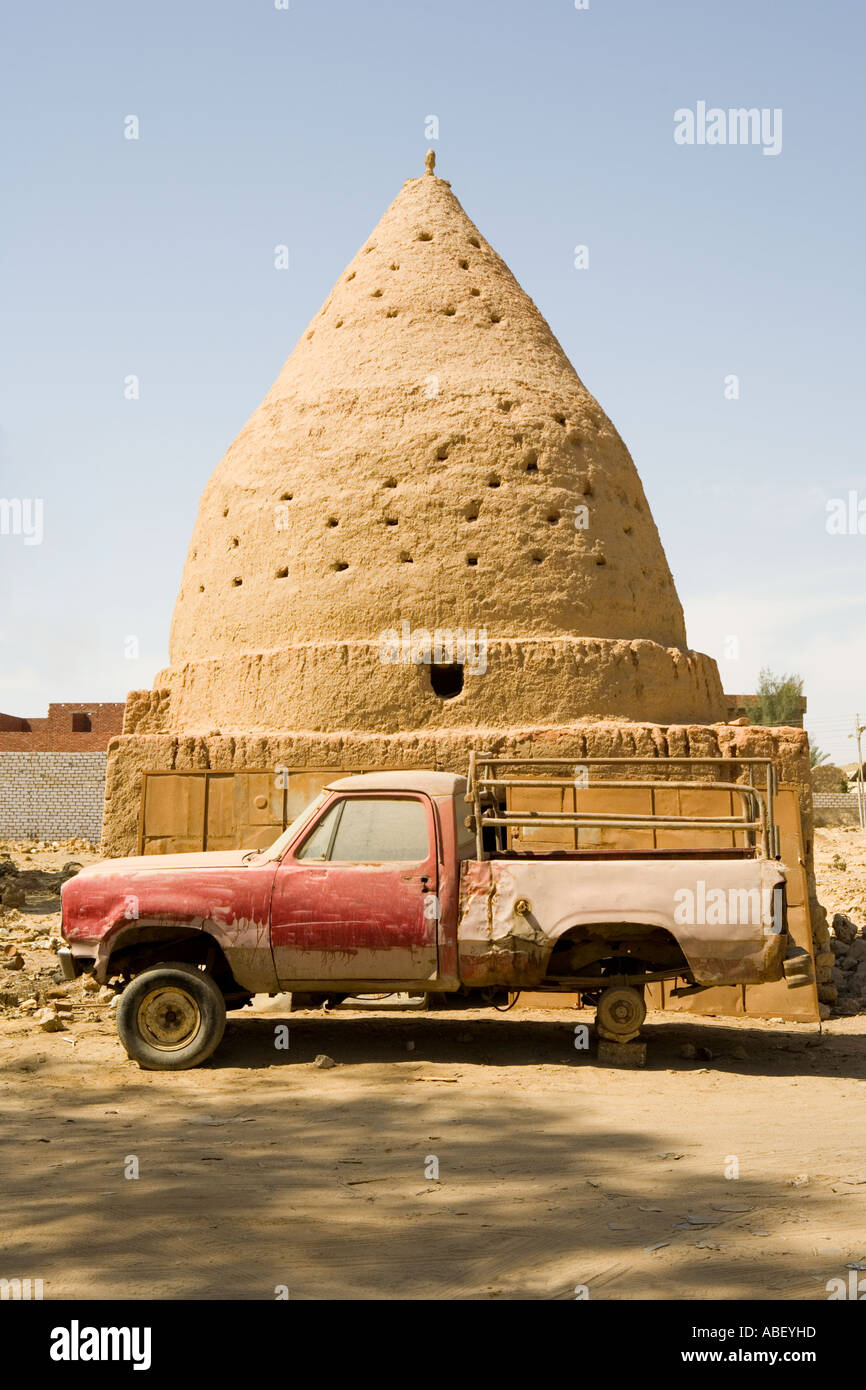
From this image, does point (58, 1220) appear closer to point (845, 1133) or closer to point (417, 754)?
point (845, 1133)

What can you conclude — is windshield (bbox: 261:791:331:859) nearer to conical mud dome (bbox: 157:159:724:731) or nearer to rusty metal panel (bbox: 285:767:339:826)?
rusty metal panel (bbox: 285:767:339:826)

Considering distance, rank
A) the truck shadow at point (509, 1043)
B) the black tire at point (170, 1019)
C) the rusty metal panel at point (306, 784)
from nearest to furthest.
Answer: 1. the black tire at point (170, 1019)
2. the truck shadow at point (509, 1043)
3. the rusty metal panel at point (306, 784)

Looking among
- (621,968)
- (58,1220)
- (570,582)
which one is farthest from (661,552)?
(58,1220)

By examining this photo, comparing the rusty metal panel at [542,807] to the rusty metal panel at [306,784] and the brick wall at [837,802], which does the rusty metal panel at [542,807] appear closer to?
the rusty metal panel at [306,784]

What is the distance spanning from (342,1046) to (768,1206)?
344cm

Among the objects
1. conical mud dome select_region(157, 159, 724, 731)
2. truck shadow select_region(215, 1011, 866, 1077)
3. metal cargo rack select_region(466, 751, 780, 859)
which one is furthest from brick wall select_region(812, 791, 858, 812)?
metal cargo rack select_region(466, 751, 780, 859)

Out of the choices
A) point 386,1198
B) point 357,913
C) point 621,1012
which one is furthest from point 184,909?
point 386,1198

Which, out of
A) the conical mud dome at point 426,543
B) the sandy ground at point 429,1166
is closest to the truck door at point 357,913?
the sandy ground at point 429,1166

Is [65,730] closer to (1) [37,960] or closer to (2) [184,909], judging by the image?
(1) [37,960]

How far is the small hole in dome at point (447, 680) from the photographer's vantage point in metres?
10.6

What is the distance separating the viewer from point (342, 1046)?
743cm

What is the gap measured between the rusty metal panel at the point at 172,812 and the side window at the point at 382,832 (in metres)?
3.11

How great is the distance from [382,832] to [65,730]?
104 feet

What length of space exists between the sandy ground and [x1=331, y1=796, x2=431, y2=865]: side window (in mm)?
1152
